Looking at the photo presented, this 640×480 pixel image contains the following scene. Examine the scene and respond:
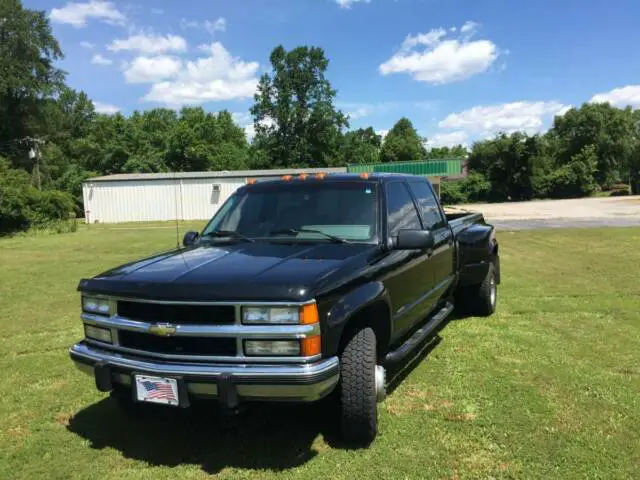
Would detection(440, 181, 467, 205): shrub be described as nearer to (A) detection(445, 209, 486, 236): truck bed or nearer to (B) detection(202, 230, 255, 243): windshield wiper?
(A) detection(445, 209, 486, 236): truck bed

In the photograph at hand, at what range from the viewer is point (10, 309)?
862cm

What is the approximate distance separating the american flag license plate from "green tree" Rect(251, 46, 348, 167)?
66799 millimetres

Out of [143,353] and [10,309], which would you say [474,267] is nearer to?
[143,353]

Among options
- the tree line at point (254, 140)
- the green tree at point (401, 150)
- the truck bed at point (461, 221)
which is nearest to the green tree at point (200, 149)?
the tree line at point (254, 140)

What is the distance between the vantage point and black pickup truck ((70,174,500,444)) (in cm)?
314

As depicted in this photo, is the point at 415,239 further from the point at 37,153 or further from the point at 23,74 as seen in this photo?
the point at 23,74

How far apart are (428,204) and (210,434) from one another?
10.8 ft

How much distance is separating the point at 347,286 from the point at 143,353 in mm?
1377

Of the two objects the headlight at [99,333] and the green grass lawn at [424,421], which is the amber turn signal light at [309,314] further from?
the headlight at [99,333]

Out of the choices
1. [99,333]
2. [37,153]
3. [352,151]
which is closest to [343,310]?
[99,333]

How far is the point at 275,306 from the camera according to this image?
10.3 feet

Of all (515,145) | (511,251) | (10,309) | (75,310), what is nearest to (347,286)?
(75,310)

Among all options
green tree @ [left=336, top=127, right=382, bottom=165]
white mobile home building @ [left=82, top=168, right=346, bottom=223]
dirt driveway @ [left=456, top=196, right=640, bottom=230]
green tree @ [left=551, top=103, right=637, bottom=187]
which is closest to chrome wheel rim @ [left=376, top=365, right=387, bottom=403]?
dirt driveway @ [left=456, top=196, right=640, bottom=230]

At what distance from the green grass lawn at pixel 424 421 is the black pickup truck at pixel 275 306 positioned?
0.37m
